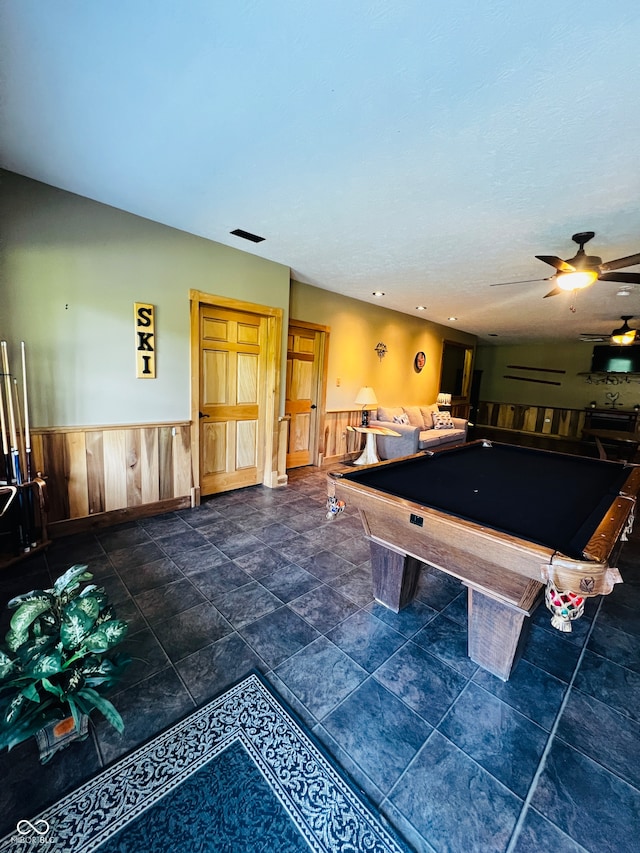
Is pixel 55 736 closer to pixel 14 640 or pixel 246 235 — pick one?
pixel 14 640

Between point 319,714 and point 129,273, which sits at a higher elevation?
point 129,273

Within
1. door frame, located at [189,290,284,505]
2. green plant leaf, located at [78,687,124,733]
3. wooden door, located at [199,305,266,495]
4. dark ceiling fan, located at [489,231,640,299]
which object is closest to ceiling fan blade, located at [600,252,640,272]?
dark ceiling fan, located at [489,231,640,299]

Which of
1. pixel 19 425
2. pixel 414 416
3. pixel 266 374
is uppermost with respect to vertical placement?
pixel 266 374

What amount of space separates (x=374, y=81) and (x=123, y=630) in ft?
7.86

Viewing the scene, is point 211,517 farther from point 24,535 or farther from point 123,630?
point 123,630

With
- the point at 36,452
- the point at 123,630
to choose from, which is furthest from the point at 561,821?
the point at 36,452

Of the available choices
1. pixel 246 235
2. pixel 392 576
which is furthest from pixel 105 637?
pixel 246 235

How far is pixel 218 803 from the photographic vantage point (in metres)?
1.20

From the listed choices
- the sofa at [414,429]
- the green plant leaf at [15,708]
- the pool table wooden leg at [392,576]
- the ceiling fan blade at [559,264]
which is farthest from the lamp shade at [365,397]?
the green plant leaf at [15,708]

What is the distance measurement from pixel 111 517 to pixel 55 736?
6.75 feet

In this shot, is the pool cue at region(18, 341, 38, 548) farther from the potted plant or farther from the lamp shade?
the lamp shade

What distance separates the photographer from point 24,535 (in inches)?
102

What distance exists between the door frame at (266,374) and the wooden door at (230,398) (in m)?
0.08

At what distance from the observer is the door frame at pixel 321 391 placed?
5.17m
